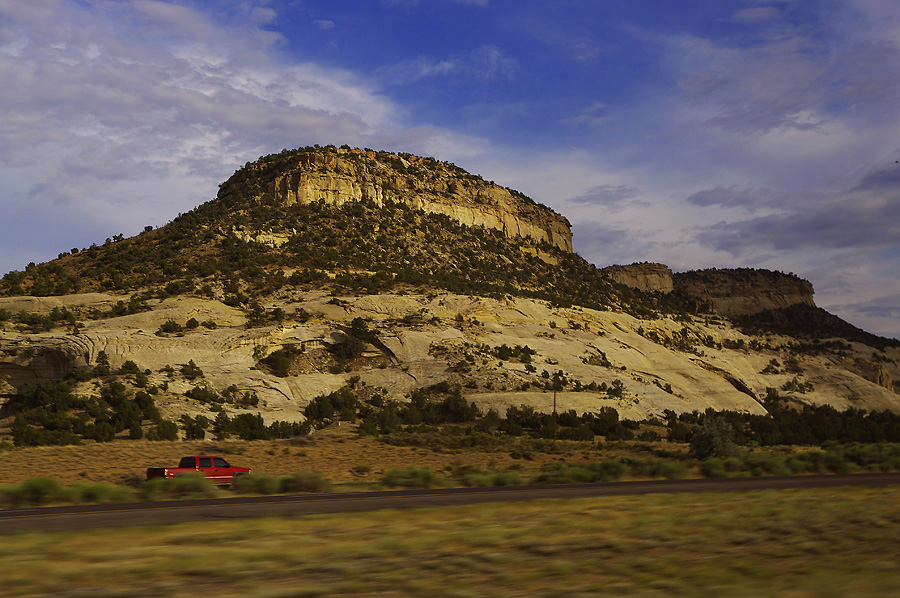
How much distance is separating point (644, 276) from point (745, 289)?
17.6 meters

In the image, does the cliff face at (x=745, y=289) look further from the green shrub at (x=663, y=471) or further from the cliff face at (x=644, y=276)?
the green shrub at (x=663, y=471)

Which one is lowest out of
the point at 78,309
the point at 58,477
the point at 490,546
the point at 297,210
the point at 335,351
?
the point at 58,477

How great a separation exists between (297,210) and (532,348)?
3319cm

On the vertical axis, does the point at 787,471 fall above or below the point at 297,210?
below

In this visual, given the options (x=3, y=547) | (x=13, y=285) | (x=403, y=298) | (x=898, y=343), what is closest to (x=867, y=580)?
(x=3, y=547)

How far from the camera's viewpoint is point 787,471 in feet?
70.6

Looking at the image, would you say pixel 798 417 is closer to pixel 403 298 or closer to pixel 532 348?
pixel 532 348

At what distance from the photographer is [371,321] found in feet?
185

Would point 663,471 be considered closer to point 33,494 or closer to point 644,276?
point 33,494

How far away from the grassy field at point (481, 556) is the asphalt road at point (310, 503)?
114 centimetres

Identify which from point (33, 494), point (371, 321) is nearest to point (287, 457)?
point (33, 494)

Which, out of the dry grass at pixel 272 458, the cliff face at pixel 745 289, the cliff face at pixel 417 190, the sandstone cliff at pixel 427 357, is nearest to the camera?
the dry grass at pixel 272 458

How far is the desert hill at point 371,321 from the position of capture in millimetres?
45938

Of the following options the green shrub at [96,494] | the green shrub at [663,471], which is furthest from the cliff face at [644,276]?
the green shrub at [96,494]
